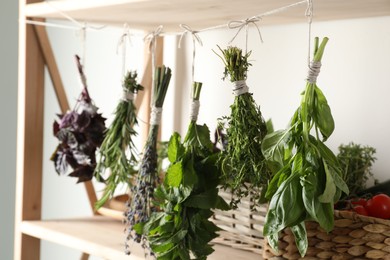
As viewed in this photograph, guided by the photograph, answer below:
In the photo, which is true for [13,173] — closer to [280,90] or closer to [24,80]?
[24,80]

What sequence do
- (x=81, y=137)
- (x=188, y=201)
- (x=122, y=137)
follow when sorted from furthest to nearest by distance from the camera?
1. (x=81, y=137)
2. (x=122, y=137)
3. (x=188, y=201)

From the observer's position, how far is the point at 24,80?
5.61 feet

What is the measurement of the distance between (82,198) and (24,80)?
0.74 meters

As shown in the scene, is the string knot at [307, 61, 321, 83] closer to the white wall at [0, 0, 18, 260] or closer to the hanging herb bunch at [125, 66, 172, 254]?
the hanging herb bunch at [125, 66, 172, 254]

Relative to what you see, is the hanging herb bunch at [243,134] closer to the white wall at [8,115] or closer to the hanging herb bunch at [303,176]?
the hanging herb bunch at [303,176]

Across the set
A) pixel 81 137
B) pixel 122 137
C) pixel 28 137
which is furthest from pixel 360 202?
pixel 28 137

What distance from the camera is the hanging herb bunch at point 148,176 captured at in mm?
1371

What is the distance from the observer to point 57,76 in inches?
71.2

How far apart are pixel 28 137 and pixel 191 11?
1.83 ft

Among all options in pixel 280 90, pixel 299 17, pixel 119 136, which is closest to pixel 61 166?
pixel 119 136

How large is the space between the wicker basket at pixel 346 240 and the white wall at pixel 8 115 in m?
1.43

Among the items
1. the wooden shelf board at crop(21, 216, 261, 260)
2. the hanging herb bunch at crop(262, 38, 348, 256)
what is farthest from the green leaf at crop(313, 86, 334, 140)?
the wooden shelf board at crop(21, 216, 261, 260)

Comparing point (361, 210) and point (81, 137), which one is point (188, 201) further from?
point (81, 137)

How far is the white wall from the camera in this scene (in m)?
2.37
